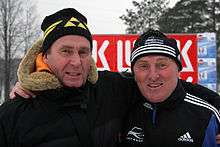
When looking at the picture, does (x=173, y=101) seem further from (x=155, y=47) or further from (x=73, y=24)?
(x=73, y=24)

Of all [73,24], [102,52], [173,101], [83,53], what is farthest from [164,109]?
[102,52]

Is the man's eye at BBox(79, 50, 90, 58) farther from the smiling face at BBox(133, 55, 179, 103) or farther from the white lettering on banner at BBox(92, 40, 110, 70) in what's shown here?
the white lettering on banner at BBox(92, 40, 110, 70)

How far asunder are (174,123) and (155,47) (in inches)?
21.5

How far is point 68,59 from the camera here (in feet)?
8.86

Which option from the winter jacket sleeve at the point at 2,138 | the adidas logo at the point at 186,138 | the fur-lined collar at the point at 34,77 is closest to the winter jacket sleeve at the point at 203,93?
the adidas logo at the point at 186,138

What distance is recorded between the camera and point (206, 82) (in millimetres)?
8641

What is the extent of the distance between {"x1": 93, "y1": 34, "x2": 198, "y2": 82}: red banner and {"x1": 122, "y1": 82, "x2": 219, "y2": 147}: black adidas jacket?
4518mm

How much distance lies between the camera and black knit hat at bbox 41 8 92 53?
8.93 ft

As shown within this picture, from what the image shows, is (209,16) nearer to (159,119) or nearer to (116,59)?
(116,59)

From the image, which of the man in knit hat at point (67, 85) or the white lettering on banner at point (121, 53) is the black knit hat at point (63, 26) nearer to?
the man in knit hat at point (67, 85)

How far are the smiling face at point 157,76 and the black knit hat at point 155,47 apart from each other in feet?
0.10

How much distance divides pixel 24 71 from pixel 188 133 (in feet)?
3.89

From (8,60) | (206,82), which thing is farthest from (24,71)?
(8,60)

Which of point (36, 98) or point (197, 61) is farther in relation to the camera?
point (197, 61)
